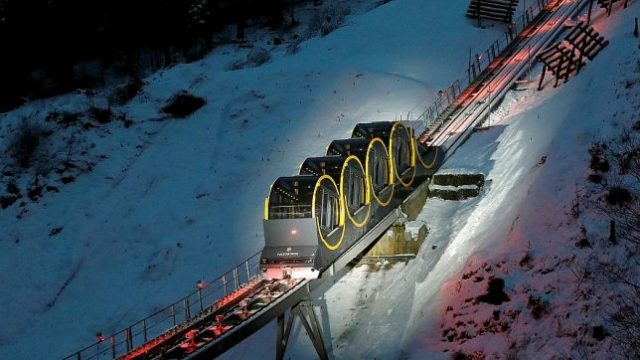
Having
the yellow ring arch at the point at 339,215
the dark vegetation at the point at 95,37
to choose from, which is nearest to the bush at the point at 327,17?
the dark vegetation at the point at 95,37

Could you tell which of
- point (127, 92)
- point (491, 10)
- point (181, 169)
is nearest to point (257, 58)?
point (127, 92)

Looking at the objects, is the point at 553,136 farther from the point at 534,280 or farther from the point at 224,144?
the point at 224,144

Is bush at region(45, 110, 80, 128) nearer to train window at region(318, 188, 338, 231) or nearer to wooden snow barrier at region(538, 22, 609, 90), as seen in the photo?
train window at region(318, 188, 338, 231)

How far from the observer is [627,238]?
57.2 feet

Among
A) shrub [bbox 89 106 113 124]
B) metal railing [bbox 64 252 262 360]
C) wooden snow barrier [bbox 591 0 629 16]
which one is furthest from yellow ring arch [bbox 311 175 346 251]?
wooden snow barrier [bbox 591 0 629 16]

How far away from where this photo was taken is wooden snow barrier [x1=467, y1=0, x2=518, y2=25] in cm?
4881

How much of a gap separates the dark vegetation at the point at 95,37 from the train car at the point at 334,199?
29112 mm

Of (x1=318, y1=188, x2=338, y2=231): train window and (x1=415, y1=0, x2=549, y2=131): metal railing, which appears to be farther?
(x1=415, y1=0, x2=549, y2=131): metal railing

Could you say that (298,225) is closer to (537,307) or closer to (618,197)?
(537,307)

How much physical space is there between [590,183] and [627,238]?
3.09 metres

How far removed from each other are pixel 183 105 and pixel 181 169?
6790mm

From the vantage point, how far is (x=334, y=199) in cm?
2288

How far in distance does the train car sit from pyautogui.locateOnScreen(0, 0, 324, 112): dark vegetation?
29.1m

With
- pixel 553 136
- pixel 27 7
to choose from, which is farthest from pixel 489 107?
pixel 27 7
